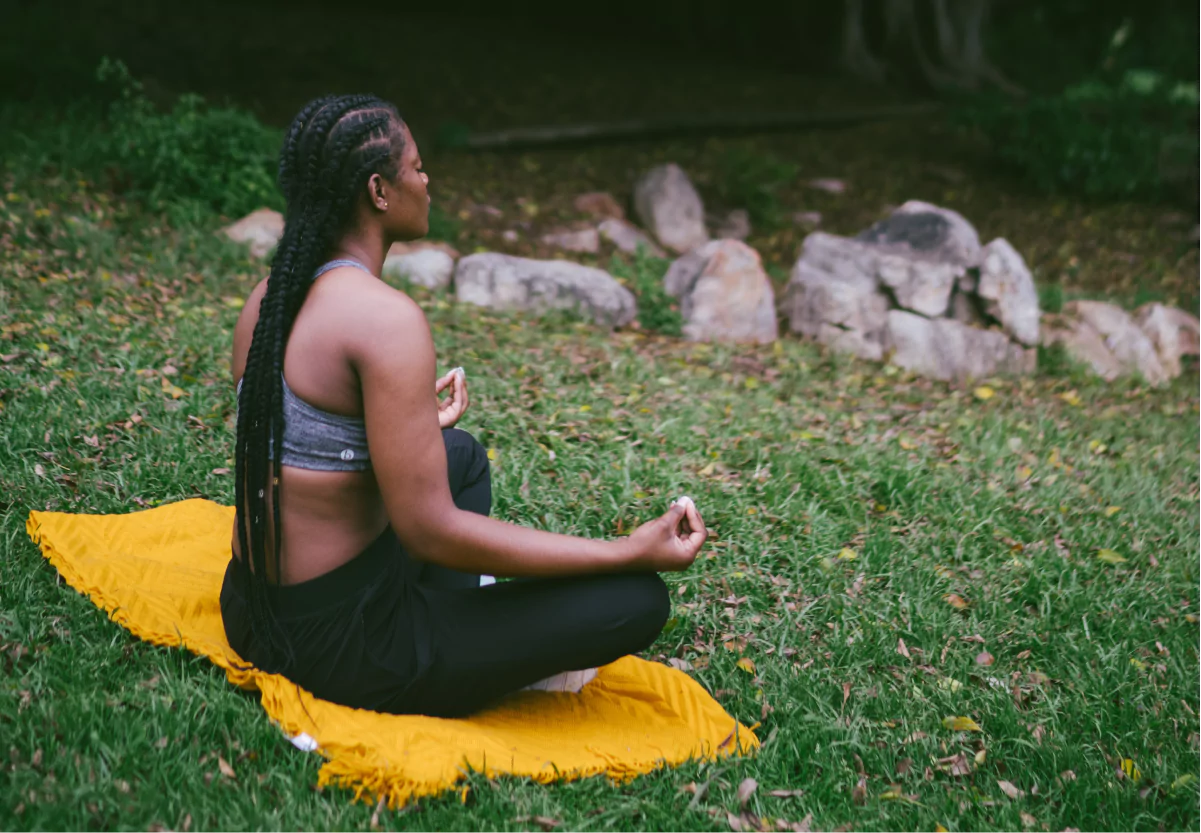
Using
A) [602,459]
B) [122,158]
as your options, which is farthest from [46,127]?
[602,459]

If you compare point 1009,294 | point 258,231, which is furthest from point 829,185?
point 258,231

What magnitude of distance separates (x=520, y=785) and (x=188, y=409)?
8.55ft

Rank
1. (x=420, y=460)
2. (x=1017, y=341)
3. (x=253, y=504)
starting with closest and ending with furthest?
(x=420, y=460), (x=253, y=504), (x=1017, y=341)

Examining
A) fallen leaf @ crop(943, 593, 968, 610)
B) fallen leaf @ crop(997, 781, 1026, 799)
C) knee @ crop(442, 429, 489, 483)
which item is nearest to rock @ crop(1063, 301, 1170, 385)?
fallen leaf @ crop(943, 593, 968, 610)

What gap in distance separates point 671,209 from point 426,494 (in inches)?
305

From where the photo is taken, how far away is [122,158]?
24.4ft

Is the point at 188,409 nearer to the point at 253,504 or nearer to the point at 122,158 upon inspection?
the point at 253,504

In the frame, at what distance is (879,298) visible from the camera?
295 inches

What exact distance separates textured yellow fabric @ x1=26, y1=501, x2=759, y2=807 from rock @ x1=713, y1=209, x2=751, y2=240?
738cm

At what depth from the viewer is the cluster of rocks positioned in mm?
7066

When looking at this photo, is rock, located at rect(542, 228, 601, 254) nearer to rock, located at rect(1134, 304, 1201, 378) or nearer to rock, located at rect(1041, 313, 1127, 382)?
rock, located at rect(1041, 313, 1127, 382)

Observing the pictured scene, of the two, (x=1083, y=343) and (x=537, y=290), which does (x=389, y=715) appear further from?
(x=1083, y=343)

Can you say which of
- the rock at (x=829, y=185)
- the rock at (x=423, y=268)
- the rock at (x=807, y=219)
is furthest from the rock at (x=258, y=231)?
the rock at (x=829, y=185)

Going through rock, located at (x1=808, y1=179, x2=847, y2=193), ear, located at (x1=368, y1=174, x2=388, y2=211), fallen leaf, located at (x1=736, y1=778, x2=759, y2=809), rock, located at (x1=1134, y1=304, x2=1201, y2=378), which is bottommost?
rock, located at (x1=1134, y1=304, x2=1201, y2=378)
